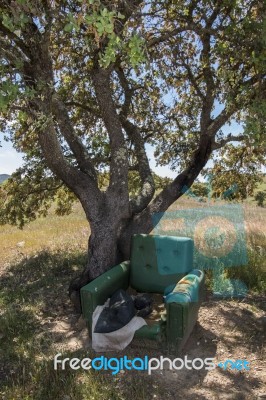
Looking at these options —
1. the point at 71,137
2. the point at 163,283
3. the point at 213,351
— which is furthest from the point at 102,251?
the point at 213,351

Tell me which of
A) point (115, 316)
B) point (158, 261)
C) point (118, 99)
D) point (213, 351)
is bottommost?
point (213, 351)

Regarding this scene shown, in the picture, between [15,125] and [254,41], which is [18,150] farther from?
[254,41]

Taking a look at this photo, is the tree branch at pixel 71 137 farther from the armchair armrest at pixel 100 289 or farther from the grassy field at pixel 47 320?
the grassy field at pixel 47 320

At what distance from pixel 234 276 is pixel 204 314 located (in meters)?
1.56

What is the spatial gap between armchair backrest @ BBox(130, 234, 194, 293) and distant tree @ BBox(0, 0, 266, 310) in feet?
2.22

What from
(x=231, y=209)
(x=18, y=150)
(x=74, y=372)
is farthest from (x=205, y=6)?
(x=231, y=209)

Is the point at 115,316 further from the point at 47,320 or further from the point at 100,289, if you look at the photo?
the point at 47,320

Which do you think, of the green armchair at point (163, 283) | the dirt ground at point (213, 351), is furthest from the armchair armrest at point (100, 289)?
the dirt ground at point (213, 351)

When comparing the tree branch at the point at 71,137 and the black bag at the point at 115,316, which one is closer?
the black bag at the point at 115,316

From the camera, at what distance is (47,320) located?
18.9ft

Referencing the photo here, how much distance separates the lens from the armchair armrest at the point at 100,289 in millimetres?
4531

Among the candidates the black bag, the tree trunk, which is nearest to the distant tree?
the tree trunk

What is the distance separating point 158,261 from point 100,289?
118 cm

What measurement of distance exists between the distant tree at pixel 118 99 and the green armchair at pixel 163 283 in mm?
732
